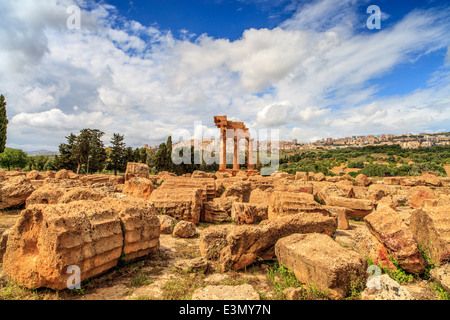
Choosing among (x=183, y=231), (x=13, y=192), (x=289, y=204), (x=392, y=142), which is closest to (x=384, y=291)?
(x=289, y=204)

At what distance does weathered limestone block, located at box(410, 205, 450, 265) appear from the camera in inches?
138

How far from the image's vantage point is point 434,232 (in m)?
3.67

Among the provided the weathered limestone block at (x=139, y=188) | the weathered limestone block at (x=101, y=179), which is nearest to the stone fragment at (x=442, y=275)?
the weathered limestone block at (x=139, y=188)

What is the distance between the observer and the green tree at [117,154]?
3800cm

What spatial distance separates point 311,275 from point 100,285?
3.15m

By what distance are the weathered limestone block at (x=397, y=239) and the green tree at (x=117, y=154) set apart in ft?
129

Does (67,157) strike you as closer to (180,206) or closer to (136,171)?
(136,171)

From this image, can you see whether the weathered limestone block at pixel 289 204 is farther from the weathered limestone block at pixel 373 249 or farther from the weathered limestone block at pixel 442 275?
the weathered limestone block at pixel 442 275

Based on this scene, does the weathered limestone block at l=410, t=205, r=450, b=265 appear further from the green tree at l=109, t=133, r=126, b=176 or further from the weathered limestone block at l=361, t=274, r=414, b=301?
the green tree at l=109, t=133, r=126, b=176

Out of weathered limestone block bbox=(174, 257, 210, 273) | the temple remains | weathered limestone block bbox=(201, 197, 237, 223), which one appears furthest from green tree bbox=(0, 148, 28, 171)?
weathered limestone block bbox=(174, 257, 210, 273)

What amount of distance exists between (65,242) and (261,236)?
122 inches

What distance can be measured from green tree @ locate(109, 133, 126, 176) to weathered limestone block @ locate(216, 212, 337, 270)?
3803cm
